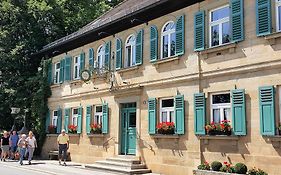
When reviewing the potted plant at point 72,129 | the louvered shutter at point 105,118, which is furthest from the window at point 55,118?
the louvered shutter at point 105,118

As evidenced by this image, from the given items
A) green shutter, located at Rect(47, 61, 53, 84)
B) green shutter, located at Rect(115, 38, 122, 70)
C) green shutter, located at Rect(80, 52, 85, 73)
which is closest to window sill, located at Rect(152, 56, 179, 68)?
green shutter, located at Rect(115, 38, 122, 70)

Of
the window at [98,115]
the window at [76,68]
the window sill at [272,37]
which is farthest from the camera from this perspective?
the window at [76,68]

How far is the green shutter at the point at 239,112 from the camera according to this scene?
40.2 ft

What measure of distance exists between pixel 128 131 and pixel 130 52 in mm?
3774

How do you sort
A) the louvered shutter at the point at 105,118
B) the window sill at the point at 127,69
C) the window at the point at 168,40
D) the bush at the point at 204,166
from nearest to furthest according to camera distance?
1. the bush at the point at 204,166
2. the window at the point at 168,40
3. the window sill at the point at 127,69
4. the louvered shutter at the point at 105,118

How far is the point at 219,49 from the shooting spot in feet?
44.1

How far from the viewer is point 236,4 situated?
12938 mm

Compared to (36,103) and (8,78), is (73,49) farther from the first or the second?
(8,78)

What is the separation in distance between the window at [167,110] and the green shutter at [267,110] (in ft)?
14.0

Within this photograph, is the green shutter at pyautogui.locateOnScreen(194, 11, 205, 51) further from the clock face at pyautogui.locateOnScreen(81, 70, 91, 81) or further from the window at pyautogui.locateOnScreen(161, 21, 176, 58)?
the clock face at pyautogui.locateOnScreen(81, 70, 91, 81)

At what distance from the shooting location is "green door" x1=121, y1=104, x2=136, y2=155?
56.9ft

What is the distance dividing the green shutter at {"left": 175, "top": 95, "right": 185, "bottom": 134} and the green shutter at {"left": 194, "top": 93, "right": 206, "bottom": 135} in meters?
0.72

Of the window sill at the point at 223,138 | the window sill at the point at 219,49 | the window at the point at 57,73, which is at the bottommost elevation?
the window sill at the point at 223,138

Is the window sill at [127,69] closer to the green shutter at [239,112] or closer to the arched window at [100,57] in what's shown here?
the arched window at [100,57]
